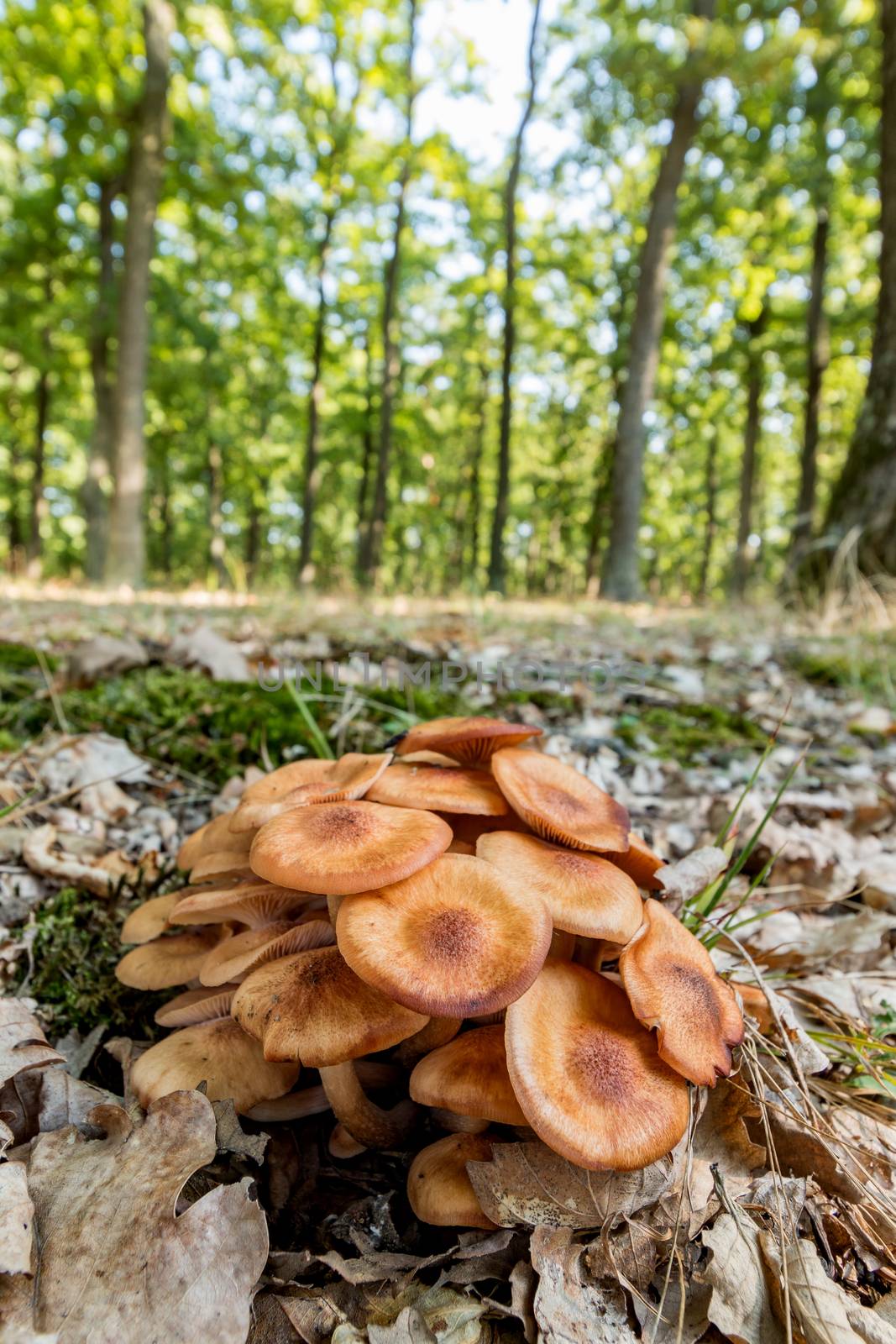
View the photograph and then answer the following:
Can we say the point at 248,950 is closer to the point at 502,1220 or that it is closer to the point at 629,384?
the point at 502,1220

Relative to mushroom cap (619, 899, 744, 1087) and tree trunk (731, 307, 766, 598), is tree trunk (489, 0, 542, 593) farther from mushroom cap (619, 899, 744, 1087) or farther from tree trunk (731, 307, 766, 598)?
mushroom cap (619, 899, 744, 1087)

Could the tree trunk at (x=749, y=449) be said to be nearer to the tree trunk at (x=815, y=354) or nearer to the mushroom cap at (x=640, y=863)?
the tree trunk at (x=815, y=354)

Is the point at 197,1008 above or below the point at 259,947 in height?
below

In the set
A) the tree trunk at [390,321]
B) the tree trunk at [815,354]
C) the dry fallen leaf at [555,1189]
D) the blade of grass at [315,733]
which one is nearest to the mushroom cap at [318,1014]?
the dry fallen leaf at [555,1189]

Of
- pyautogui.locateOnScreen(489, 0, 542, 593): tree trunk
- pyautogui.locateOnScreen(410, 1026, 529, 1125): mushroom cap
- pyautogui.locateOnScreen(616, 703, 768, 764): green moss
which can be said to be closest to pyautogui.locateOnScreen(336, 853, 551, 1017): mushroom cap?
pyautogui.locateOnScreen(410, 1026, 529, 1125): mushroom cap

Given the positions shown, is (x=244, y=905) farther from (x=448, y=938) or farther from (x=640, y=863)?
(x=640, y=863)

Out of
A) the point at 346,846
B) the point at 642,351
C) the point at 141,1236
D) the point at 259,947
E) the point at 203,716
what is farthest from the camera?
the point at 642,351

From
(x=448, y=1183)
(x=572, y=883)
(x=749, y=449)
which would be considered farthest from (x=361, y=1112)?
(x=749, y=449)
